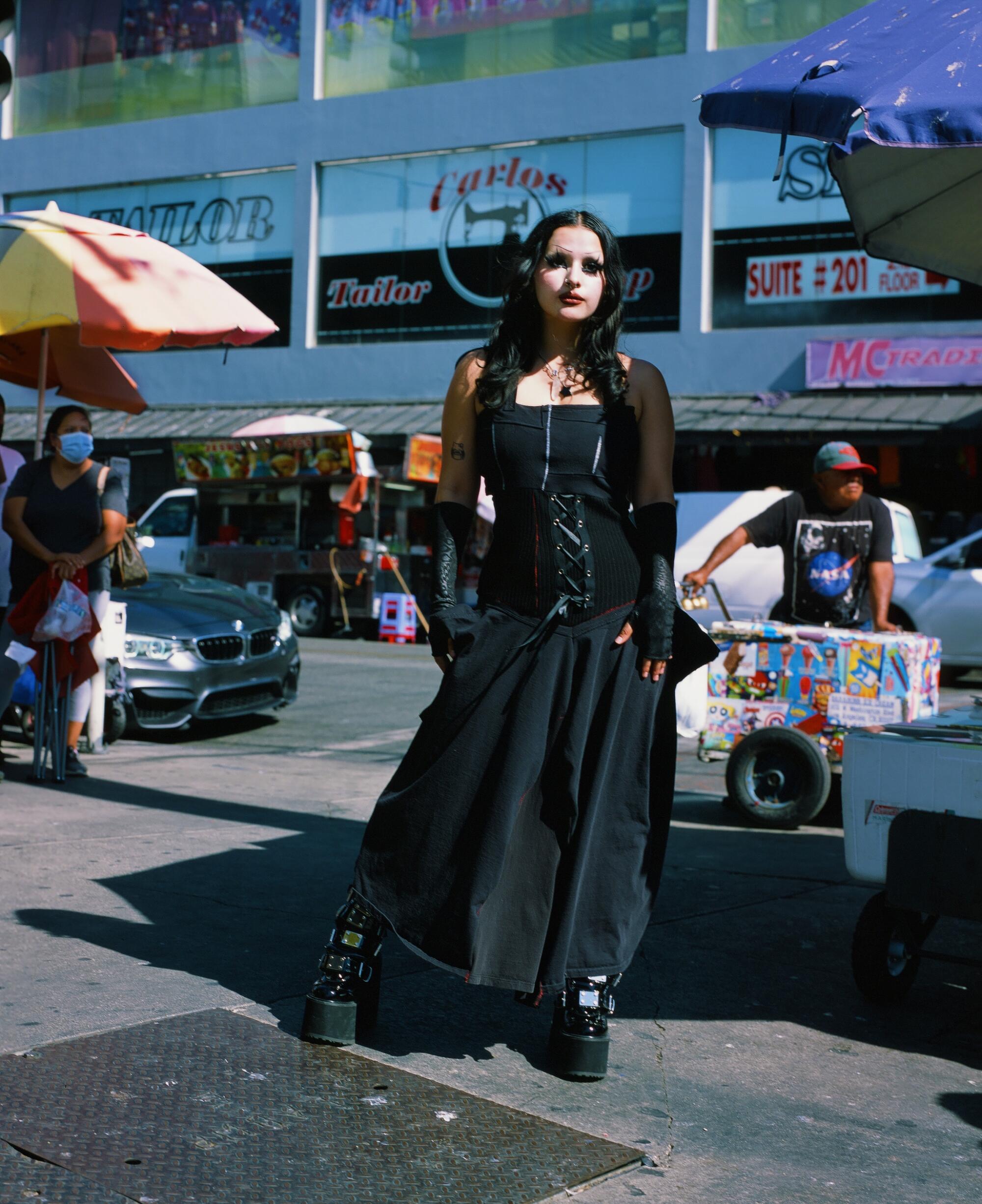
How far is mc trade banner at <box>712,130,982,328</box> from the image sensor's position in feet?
67.2

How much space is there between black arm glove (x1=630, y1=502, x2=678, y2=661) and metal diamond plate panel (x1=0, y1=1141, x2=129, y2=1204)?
5.20 ft

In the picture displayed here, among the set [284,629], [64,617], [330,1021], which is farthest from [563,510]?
[284,629]

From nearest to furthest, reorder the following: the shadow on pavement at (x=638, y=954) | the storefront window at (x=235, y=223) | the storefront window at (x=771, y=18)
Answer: the shadow on pavement at (x=638, y=954) < the storefront window at (x=771, y=18) < the storefront window at (x=235, y=223)

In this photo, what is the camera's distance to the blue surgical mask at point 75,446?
7002 millimetres

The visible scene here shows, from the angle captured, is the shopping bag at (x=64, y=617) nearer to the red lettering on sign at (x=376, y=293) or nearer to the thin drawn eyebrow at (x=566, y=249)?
the thin drawn eyebrow at (x=566, y=249)

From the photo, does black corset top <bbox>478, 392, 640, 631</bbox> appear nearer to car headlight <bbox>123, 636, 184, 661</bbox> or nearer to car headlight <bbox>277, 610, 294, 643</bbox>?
car headlight <bbox>123, 636, 184, 661</bbox>

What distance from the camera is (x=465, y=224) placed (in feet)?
78.8

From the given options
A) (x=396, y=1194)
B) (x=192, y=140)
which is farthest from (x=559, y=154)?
(x=396, y=1194)

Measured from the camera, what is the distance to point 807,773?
6.67 metres

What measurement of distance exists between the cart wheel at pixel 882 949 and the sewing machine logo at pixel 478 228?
2042 cm

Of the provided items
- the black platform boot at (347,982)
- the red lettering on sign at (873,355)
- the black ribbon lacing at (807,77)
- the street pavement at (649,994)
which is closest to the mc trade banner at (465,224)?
the red lettering on sign at (873,355)

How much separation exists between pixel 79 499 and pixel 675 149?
1741 centimetres

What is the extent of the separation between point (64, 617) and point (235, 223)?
68.9ft

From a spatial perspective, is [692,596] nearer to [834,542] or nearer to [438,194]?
[834,542]
